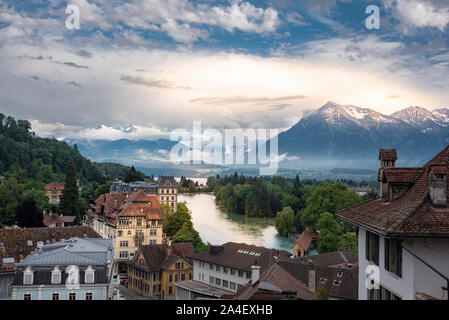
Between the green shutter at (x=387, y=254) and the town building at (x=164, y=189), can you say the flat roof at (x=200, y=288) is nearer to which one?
the green shutter at (x=387, y=254)

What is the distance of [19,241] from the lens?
3566cm

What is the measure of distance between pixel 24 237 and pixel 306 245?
103 feet

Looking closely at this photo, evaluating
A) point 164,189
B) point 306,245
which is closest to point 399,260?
point 306,245

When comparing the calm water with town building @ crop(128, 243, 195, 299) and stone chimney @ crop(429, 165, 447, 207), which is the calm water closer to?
town building @ crop(128, 243, 195, 299)

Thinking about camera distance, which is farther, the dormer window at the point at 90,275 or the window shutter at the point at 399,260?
the dormer window at the point at 90,275

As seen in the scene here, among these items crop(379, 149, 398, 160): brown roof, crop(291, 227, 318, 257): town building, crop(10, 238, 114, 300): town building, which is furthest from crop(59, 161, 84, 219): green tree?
crop(379, 149, 398, 160): brown roof

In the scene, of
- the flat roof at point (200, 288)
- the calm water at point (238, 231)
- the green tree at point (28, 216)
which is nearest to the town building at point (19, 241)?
the flat roof at point (200, 288)

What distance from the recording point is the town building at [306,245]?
52.6 meters

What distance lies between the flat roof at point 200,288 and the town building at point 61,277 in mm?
11231

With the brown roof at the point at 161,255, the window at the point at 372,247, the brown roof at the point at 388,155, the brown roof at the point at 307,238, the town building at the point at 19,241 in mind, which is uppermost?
the brown roof at the point at 388,155

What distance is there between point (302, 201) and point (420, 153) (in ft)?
256

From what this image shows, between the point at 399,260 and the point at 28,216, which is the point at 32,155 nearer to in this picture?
the point at 28,216

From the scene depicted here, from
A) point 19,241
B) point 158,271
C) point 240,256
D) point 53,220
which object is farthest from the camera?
point 53,220
